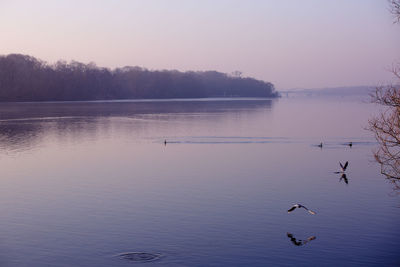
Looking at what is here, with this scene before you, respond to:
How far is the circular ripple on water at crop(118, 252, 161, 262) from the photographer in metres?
14.9

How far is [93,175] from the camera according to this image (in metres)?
28.9

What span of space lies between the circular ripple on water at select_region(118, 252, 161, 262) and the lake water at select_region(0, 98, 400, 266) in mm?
96

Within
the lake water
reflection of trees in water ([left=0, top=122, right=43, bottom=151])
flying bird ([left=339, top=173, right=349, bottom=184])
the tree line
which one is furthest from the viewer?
the tree line

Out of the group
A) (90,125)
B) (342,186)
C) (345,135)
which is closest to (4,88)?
(90,125)

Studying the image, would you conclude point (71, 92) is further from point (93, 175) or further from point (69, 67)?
point (93, 175)

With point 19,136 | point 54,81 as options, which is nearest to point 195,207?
point 19,136

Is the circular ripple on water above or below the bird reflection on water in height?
above

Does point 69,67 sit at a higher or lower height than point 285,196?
higher

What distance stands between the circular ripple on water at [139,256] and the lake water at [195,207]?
10cm

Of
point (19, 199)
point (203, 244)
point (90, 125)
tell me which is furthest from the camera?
point (90, 125)

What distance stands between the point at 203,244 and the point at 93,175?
14132 mm

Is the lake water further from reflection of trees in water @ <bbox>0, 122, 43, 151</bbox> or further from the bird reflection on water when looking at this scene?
reflection of trees in water @ <bbox>0, 122, 43, 151</bbox>

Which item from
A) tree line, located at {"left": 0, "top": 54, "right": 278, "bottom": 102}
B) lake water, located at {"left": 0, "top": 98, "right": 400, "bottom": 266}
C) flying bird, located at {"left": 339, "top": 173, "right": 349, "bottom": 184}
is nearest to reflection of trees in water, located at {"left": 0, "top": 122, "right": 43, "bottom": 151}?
lake water, located at {"left": 0, "top": 98, "right": 400, "bottom": 266}

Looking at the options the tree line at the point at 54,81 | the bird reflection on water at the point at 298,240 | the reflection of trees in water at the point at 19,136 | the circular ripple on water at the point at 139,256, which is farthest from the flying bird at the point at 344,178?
the tree line at the point at 54,81
